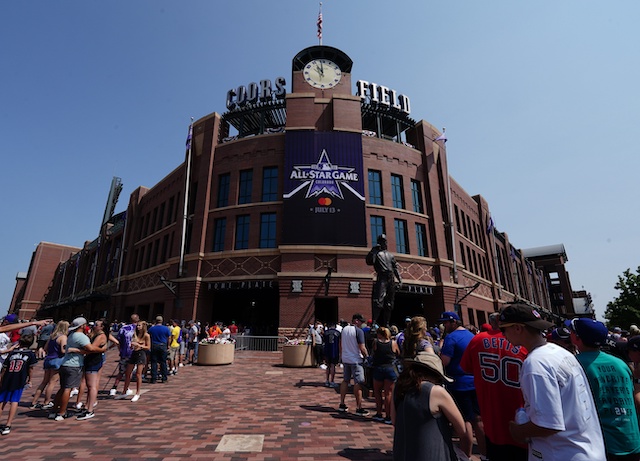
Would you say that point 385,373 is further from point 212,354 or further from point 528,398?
point 212,354

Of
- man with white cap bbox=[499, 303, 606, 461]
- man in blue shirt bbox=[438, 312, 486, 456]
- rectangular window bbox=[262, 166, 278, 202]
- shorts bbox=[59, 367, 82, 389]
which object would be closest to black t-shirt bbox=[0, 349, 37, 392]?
shorts bbox=[59, 367, 82, 389]

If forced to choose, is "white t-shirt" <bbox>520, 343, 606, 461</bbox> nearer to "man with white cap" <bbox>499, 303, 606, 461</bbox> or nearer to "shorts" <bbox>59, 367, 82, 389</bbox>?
"man with white cap" <bbox>499, 303, 606, 461</bbox>

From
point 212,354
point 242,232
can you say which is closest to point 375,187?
point 242,232

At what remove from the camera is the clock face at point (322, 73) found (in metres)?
26.4

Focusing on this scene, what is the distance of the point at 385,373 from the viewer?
6203mm

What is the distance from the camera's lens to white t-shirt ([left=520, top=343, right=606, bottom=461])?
6.41 feet

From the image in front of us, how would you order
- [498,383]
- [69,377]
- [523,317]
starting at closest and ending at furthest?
[523,317] < [498,383] < [69,377]

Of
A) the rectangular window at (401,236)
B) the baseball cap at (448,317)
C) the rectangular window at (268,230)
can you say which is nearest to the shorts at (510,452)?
the baseball cap at (448,317)

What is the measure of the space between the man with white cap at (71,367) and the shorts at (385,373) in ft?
18.2

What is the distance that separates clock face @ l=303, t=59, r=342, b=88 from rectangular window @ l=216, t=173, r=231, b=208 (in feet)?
33.3

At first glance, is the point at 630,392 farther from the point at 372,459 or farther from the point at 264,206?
the point at 264,206

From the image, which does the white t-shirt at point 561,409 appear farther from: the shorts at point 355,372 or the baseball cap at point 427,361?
the shorts at point 355,372

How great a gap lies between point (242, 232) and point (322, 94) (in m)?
12.7

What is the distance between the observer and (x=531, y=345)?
2391 millimetres
